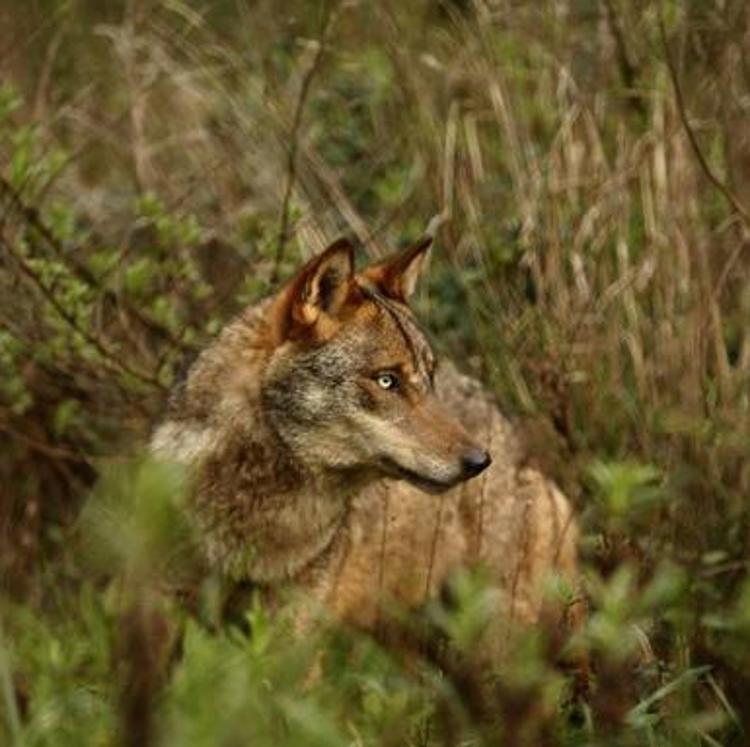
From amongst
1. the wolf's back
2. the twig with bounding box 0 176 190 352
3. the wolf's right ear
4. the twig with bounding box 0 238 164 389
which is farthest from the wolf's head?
the twig with bounding box 0 176 190 352

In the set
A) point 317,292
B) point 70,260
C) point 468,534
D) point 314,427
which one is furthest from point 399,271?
point 70,260

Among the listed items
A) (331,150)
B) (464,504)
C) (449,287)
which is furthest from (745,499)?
(331,150)

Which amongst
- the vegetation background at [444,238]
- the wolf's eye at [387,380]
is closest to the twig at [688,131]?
the vegetation background at [444,238]

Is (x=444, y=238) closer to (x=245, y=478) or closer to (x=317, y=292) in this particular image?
(x=317, y=292)

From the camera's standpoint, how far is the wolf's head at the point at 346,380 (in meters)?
5.68

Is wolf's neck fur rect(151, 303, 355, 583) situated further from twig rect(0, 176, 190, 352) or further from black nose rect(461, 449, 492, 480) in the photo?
twig rect(0, 176, 190, 352)

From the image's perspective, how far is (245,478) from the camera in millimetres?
5820

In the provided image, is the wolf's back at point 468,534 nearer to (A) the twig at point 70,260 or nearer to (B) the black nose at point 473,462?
(B) the black nose at point 473,462

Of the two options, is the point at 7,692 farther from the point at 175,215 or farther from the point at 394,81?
the point at 394,81

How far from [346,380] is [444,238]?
2.22m

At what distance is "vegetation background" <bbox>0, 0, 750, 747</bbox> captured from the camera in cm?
644

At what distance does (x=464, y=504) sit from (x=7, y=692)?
3458 millimetres

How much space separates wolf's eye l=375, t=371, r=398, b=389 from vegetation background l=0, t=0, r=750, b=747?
28.5 inches

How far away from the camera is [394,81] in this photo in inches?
332
